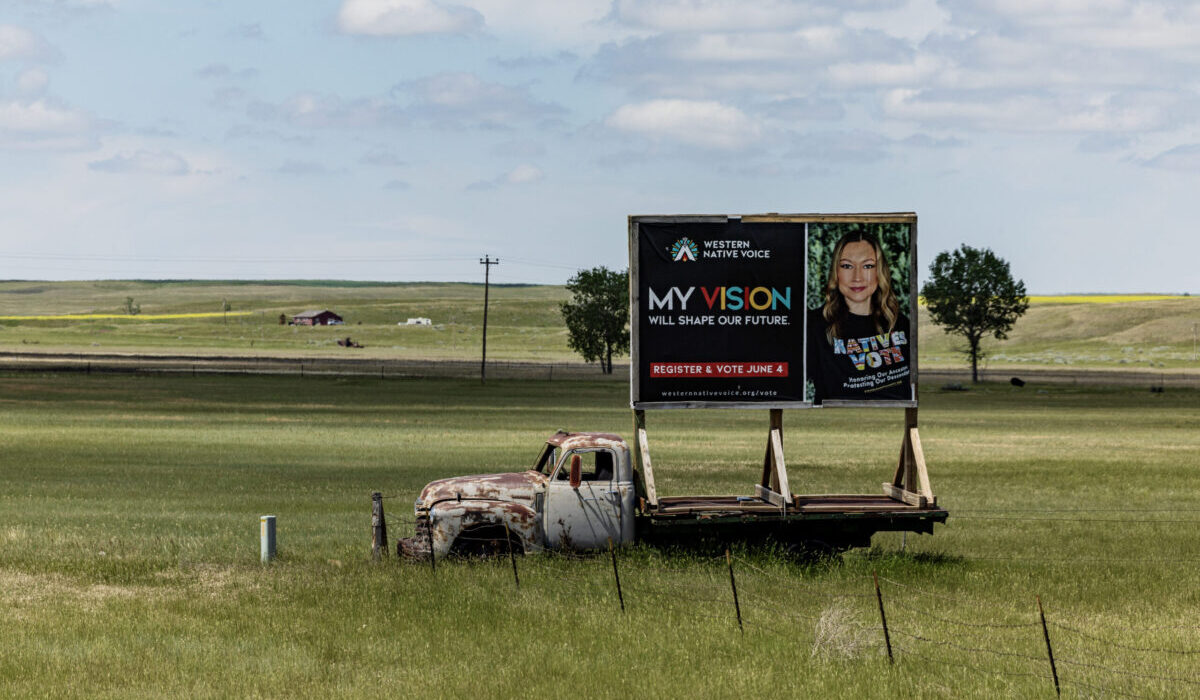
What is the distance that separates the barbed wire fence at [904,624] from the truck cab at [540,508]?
177 millimetres

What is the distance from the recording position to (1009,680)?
14.1m

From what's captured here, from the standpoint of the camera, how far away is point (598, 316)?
133 meters

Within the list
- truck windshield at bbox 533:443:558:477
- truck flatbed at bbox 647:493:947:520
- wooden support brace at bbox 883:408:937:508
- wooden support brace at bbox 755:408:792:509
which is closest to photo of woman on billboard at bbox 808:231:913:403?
wooden support brace at bbox 883:408:937:508

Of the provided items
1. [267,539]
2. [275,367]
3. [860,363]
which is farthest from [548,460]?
[275,367]

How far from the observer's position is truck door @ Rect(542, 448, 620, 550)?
19859 mm

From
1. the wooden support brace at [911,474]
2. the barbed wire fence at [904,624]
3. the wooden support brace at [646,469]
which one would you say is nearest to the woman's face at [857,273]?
the wooden support brace at [911,474]

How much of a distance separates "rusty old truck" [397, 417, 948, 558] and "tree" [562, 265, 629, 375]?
360 feet

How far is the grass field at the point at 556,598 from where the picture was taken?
561 inches

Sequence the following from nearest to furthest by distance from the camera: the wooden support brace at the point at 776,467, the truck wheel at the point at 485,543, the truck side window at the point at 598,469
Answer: the truck wheel at the point at 485,543
the truck side window at the point at 598,469
the wooden support brace at the point at 776,467

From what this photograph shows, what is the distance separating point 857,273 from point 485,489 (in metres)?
7.39

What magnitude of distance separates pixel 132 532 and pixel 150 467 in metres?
14.8

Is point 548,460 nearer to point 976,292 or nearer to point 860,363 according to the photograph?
point 860,363

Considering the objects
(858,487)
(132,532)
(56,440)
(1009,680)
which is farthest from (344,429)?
(1009,680)

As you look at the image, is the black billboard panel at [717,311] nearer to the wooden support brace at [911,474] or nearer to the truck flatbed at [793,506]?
the truck flatbed at [793,506]
